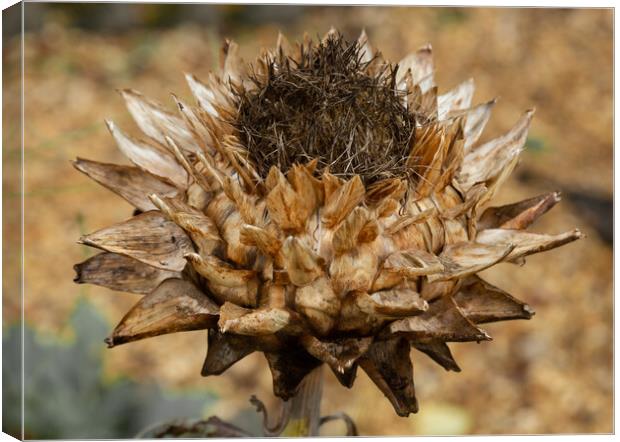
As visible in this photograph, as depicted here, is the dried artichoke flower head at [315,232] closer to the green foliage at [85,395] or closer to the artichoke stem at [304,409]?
the artichoke stem at [304,409]

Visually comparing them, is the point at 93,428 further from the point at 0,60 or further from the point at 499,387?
A: the point at 499,387

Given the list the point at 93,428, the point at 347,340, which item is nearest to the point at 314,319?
the point at 347,340

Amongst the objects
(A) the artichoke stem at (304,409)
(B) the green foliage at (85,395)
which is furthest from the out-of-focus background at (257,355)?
(A) the artichoke stem at (304,409)

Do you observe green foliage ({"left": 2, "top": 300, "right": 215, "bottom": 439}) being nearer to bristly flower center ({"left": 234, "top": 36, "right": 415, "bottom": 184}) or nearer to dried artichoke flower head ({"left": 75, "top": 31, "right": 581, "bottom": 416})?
dried artichoke flower head ({"left": 75, "top": 31, "right": 581, "bottom": 416})

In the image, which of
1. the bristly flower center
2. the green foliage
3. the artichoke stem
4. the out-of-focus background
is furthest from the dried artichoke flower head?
the green foliage

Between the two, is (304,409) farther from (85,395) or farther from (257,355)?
(257,355)

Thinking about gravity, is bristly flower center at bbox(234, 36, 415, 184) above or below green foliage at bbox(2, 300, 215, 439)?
above

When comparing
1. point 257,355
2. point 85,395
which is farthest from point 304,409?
point 257,355
